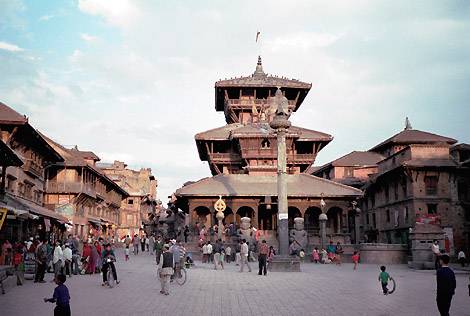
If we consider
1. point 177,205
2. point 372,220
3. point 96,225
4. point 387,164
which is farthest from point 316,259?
point 96,225

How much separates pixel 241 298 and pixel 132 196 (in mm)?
79886

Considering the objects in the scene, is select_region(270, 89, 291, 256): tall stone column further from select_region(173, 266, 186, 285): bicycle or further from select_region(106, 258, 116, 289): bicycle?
select_region(106, 258, 116, 289): bicycle

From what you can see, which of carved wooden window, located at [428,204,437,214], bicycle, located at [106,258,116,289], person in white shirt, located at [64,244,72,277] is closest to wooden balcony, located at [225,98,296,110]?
carved wooden window, located at [428,204,437,214]

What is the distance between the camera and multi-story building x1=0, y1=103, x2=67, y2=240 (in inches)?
1132

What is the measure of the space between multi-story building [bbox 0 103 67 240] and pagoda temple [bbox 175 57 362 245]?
1188 cm


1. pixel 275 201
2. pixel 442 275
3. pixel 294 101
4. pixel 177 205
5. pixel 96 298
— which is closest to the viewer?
pixel 442 275

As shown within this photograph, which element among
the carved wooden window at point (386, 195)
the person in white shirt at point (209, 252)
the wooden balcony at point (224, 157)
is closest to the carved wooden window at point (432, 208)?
the carved wooden window at point (386, 195)

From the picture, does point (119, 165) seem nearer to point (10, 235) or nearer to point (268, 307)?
point (10, 235)

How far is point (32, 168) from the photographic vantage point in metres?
36.7

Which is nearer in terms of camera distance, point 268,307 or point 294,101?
point 268,307

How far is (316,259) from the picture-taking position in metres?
31.3

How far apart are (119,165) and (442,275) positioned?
93.6 meters

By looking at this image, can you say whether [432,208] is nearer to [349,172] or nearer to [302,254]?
[302,254]

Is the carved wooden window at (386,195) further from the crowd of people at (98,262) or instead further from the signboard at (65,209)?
the signboard at (65,209)
